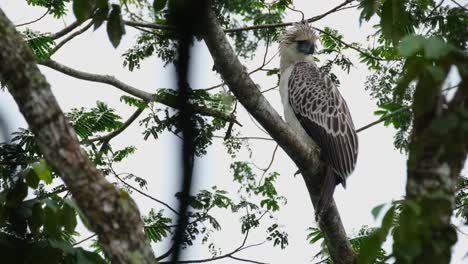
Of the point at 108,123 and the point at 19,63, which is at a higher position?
the point at 108,123

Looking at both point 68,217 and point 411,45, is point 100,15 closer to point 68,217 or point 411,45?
point 68,217

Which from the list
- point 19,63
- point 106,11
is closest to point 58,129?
point 19,63

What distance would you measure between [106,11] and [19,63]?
54 cm

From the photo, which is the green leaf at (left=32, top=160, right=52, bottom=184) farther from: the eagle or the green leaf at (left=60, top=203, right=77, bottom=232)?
the eagle

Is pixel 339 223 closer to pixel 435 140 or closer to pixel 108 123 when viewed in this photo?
pixel 108 123

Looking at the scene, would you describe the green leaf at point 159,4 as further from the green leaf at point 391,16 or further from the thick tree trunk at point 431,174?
the thick tree trunk at point 431,174

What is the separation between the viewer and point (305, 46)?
23.8ft

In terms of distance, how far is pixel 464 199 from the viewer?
221 inches

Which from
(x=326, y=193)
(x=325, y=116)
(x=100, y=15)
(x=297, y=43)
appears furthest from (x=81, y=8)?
(x=297, y=43)

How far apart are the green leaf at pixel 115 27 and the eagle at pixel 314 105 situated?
2757 millimetres

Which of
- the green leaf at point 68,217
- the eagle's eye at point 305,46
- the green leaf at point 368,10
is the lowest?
the green leaf at point 68,217

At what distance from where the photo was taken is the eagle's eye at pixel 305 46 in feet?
23.6

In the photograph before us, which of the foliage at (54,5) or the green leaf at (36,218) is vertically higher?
the foliage at (54,5)

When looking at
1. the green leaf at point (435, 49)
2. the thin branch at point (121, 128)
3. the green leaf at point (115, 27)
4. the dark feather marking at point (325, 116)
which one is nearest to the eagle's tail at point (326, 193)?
the dark feather marking at point (325, 116)
